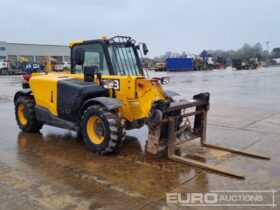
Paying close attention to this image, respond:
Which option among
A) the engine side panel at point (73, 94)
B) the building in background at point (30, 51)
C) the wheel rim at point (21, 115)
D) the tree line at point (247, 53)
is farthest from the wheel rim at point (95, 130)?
the tree line at point (247, 53)

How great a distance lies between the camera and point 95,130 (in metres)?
6.08

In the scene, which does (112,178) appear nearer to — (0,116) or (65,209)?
(65,209)

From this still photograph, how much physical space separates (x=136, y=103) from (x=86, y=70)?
1.16 m

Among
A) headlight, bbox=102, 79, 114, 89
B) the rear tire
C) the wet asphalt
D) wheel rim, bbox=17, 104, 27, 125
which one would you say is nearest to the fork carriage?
the wet asphalt

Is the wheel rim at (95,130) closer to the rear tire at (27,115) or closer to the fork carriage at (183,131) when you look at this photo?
the fork carriage at (183,131)

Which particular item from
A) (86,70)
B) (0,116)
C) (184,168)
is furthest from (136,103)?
(0,116)

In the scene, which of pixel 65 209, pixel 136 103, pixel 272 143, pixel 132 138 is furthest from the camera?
pixel 132 138

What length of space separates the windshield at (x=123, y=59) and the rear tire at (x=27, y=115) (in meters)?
2.39

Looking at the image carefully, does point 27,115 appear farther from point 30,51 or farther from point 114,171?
point 30,51

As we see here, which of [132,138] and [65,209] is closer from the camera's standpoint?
[65,209]

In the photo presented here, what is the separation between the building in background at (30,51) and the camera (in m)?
78.6

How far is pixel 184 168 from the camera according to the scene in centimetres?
516

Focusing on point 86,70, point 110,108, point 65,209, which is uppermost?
point 86,70

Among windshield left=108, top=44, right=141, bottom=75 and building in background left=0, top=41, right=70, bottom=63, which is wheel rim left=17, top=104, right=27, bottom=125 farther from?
building in background left=0, top=41, right=70, bottom=63
